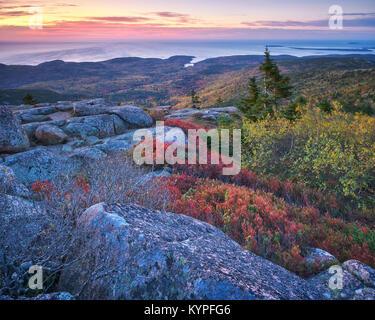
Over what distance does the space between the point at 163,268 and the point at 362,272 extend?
3.72 m

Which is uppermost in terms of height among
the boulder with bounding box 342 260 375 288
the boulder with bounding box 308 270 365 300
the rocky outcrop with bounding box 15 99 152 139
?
the rocky outcrop with bounding box 15 99 152 139

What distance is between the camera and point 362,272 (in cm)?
405

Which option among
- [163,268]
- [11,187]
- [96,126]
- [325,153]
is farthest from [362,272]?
[96,126]

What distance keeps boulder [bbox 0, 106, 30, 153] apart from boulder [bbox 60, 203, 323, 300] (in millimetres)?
10989

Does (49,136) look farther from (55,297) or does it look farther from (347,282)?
(347,282)

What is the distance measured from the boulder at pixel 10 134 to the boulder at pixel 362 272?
14.5 meters

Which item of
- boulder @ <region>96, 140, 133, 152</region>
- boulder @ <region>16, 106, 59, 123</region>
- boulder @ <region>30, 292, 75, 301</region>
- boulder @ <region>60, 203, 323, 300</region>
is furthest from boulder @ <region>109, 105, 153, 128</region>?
boulder @ <region>30, 292, 75, 301</region>

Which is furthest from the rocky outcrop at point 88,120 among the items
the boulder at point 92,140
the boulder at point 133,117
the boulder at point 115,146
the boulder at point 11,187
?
the boulder at point 11,187

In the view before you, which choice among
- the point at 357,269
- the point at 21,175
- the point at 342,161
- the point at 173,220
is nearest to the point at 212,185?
the point at 173,220

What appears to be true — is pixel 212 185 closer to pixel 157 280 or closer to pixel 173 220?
pixel 173 220

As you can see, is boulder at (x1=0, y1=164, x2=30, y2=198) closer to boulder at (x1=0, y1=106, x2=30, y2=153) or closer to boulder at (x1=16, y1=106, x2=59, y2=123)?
boulder at (x1=0, y1=106, x2=30, y2=153)

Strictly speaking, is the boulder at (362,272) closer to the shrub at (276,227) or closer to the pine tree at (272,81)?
the shrub at (276,227)

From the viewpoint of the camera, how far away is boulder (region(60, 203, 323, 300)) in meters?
2.63
